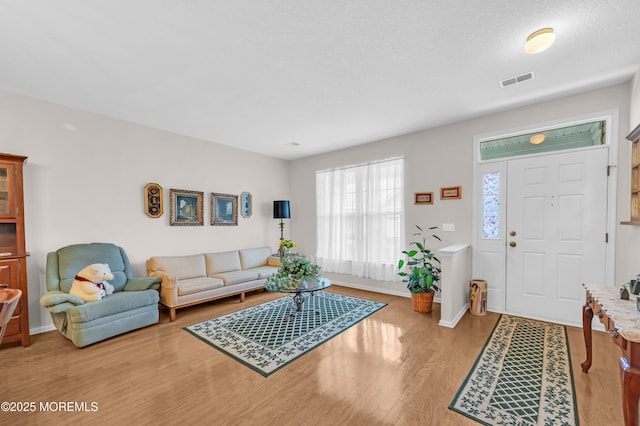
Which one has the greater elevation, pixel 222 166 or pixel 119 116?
pixel 119 116

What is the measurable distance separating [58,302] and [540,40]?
4.88 metres

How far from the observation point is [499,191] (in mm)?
3584

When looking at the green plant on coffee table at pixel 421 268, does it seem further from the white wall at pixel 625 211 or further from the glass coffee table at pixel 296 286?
the white wall at pixel 625 211

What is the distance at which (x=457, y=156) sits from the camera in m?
3.91

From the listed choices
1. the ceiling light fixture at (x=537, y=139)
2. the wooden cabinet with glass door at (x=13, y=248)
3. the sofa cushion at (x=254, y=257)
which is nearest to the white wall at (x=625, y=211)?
the ceiling light fixture at (x=537, y=139)

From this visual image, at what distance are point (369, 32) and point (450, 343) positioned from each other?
3.00 m

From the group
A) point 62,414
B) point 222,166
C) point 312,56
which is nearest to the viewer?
point 62,414

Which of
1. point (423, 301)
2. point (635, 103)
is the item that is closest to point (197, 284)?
A: point (423, 301)

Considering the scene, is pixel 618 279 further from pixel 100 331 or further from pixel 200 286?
pixel 100 331

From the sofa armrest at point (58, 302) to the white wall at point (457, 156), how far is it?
158 inches

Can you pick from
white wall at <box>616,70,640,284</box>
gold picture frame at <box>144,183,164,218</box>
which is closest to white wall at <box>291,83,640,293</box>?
white wall at <box>616,70,640,284</box>

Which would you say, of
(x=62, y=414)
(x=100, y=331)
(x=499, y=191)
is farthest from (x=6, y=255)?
(x=499, y=191)

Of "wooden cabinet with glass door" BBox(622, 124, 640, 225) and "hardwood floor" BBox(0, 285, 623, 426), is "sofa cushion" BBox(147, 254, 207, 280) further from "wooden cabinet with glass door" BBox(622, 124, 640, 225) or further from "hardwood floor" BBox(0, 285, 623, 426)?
"wooden cabinet with glass door" BBox(622, 124, 640, 225)

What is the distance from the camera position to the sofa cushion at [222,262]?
4449 millimetres
